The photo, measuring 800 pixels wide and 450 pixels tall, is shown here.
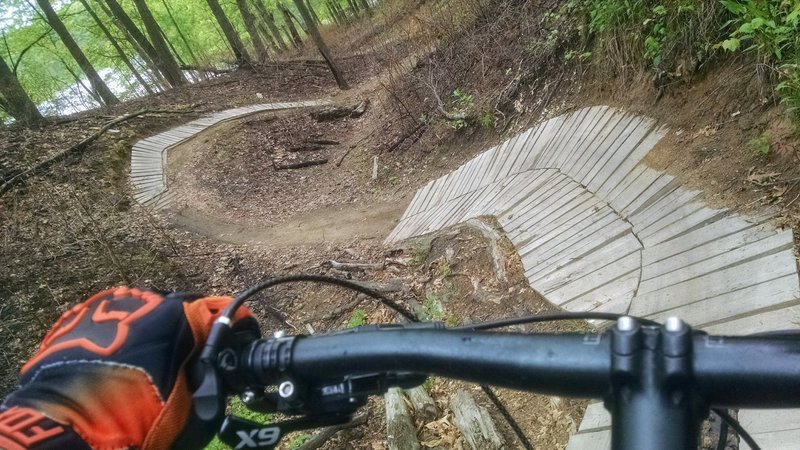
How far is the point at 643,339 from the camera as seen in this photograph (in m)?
0.88

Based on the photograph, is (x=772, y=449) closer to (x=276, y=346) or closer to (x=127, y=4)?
(x=276, y=346)

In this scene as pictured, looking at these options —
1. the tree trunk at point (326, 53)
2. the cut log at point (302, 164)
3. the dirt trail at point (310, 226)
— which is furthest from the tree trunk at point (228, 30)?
the dirt trail at point (310, 226)

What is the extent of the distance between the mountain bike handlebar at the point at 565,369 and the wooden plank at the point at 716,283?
286 cm

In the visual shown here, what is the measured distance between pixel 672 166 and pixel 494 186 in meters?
2.58

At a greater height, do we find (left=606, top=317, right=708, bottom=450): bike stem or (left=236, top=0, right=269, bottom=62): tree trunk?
(left=236, top=0, right=269, bottom=62): tree trunk

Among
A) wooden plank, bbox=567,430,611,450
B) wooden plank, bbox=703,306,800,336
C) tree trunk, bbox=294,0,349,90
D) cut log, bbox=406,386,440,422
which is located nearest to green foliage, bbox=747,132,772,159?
wooden plank, bbox=703,306,800,336

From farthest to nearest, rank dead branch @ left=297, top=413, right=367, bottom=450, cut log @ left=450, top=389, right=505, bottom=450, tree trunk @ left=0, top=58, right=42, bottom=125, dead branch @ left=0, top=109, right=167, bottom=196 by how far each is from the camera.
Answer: tree trunk @ left=0, top=58, right=42, bottom=125, dead branch @ left=0, top=109, right=167, bottom=196, dead branch @ left=297, top=413, right=367, bottom=450, cut log @ left=450, top=389, right=505, bottom=450

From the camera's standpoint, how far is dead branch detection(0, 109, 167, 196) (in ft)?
35.5

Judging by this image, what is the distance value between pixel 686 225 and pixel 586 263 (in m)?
0.86

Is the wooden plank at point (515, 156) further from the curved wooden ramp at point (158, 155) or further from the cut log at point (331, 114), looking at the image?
the cut log at point (331, 114)

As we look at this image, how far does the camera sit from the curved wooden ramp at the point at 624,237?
318 cm

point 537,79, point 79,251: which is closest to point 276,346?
point 537,79

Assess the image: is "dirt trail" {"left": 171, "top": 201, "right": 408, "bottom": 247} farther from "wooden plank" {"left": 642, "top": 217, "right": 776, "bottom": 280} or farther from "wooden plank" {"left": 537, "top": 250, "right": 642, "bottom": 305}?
"wooden plank" {"left": 642, "top": 217, "right": 776, "bottom": 280}

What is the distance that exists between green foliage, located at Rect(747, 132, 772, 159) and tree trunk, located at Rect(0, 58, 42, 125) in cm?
1670
